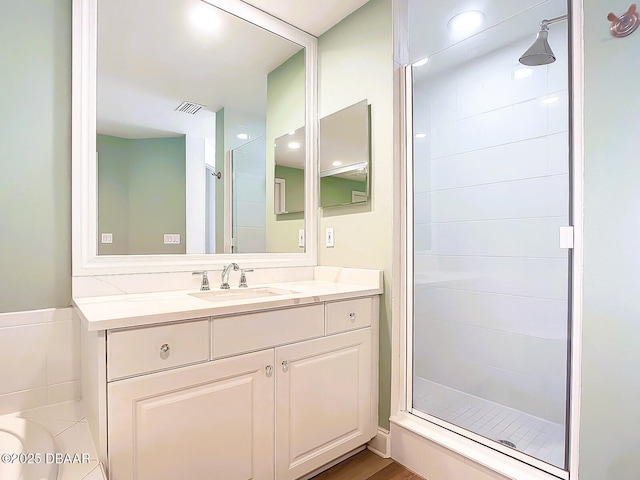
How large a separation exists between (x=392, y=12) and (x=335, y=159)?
84 centimetres

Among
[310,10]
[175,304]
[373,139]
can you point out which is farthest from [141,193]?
[310,10]

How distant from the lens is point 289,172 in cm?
228

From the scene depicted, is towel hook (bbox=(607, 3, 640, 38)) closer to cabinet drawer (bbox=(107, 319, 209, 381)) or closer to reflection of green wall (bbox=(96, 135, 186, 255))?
cabinet drawer (bbox=(107, 319, 209, 381))

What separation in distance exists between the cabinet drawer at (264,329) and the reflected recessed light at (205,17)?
5.23 feet

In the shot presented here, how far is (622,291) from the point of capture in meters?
1.23

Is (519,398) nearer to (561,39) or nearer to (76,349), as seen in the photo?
(561,39)

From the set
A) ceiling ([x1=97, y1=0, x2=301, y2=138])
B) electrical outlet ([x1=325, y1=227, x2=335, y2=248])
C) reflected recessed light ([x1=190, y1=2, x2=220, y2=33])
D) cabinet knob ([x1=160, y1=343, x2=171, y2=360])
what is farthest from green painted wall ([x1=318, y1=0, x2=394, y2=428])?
cabinet knob ([x1=160, y1=343, x2=171, y2=360])

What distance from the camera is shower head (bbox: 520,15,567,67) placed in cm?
159

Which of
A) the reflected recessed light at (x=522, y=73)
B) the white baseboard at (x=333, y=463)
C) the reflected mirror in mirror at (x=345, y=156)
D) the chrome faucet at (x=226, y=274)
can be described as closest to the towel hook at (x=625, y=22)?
the reflected recessed light at (x=522, y=73)

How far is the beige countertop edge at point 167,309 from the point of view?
3.60 ft

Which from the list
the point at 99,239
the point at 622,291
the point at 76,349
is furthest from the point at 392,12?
the point at 76,349

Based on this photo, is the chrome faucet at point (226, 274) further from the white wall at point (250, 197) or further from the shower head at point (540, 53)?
the shower head at point (540, 53)

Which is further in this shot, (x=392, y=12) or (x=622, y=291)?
(x=392, y=12)

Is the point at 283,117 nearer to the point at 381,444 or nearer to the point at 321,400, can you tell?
the point at 321,400
